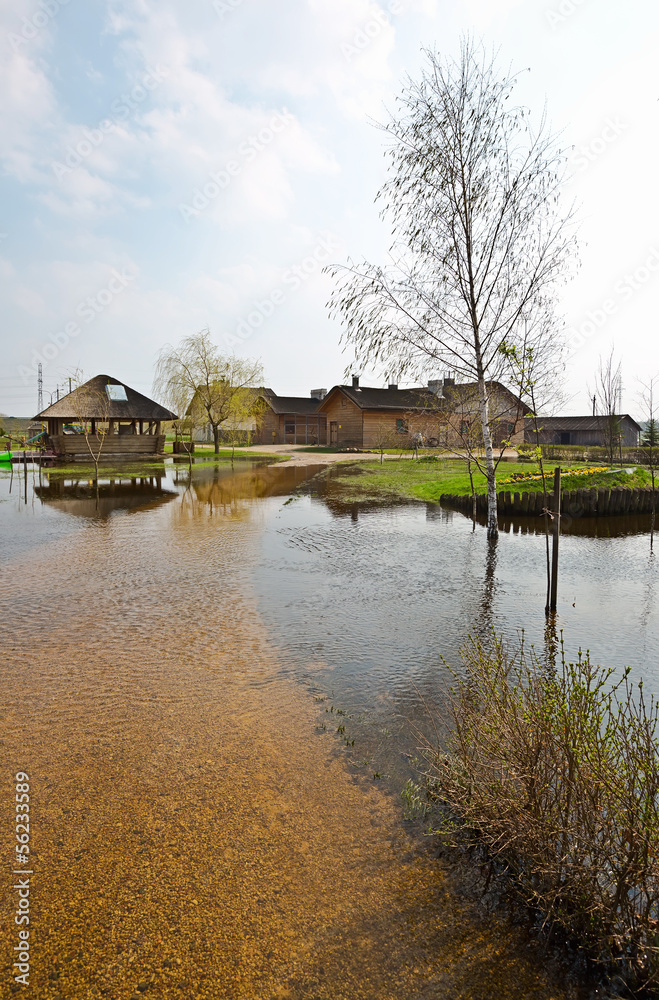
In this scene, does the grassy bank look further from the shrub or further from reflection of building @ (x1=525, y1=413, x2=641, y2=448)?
reflection of building @ (x1=525, y1=413, x2=641, y2=448)

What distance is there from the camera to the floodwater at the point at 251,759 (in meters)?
3.08

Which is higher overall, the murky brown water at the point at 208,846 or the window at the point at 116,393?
the window at the point at 116,393

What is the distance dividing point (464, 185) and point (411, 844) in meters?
12.3

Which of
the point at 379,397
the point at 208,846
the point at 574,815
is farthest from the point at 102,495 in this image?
the point at 379,397

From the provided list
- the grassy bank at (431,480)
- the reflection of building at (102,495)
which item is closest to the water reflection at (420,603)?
the grassy bank at (431,480)

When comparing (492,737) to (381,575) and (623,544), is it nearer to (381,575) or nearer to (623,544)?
(381,575)

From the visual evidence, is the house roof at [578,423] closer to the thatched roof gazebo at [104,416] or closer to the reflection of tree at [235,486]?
the reflection of tree at [235,486]

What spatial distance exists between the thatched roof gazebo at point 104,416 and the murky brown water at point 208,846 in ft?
117

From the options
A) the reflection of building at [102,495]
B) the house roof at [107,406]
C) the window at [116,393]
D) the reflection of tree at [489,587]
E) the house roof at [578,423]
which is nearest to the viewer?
the reflection of tree at [489,587]

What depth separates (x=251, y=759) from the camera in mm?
4965

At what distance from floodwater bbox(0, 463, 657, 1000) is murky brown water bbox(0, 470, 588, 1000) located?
0.05 feet

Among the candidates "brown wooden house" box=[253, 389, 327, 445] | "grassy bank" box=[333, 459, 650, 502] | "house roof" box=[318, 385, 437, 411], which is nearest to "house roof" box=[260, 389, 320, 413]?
"brown wooden house" box=[253, 389, 327, 445]

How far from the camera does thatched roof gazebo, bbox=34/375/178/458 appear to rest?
133 ft

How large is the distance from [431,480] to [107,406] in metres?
25.7
